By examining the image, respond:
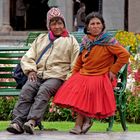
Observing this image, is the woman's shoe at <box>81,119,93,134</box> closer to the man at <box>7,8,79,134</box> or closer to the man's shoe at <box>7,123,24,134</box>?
the man at <box>7,8,79,134</box>

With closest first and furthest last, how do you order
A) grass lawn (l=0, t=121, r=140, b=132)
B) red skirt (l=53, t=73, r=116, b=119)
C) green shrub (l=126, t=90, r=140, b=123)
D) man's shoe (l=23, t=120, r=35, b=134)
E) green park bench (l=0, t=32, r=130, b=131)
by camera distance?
man's shoe (l=23, t=120, r=35, b=134), red skirt (l=53, t=73, r=116, b=119), green park bench (l=0, t=32, r=130, b=131), grass lawn (l=0, t=121, r=140, b=132), green shrub (l=126, t=90, r=140, b=123)

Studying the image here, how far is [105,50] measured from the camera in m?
9.37

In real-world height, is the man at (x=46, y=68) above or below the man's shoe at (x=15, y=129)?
above

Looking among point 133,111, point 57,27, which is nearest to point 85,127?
point 57,27

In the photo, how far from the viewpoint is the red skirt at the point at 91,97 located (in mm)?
9188

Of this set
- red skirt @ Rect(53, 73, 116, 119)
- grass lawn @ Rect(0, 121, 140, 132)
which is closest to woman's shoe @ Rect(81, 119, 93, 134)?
red skirt @ Rect(53, 73, 116, 119)

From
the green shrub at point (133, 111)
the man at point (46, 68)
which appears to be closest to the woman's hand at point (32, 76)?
the man at point (46, 68)

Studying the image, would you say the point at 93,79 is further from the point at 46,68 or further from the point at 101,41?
the point at 46,68


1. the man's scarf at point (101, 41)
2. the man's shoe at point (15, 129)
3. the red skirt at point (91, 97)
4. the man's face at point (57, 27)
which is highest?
the man's face at point (57, 27)

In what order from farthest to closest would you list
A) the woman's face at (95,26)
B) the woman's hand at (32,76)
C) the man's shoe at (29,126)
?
1. the woman's hand at (32,76)
2. the woman's face at (95,26)
3. the man's shoe at (29,126)

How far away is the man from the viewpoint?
9.34m

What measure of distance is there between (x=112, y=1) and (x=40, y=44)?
70.5ft

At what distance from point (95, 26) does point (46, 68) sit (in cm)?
81

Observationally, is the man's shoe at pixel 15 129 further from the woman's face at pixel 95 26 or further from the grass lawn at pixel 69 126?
the grass lawn at pixel 69 126
